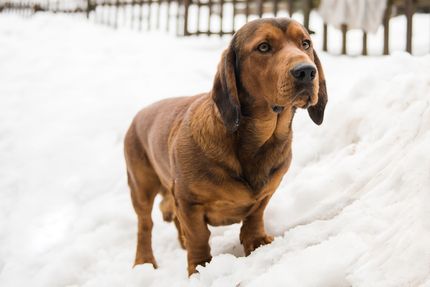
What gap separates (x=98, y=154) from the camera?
5082 millimetres

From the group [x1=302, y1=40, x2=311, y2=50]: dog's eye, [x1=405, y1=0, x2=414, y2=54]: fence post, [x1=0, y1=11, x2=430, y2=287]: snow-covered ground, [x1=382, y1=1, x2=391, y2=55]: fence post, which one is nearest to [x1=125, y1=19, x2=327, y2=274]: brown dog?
[x1=302, y1=40, x2=311, y2=50]: dog's eye

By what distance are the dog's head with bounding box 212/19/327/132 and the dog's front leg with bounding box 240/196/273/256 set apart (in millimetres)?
630

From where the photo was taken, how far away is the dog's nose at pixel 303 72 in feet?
7.02

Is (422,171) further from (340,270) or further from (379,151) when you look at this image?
(379,151)

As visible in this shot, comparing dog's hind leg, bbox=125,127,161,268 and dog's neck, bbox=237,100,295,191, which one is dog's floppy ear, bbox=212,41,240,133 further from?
dog's hind leg, bbox=125,127,161,268

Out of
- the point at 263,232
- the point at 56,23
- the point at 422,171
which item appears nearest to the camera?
the point at 422,171

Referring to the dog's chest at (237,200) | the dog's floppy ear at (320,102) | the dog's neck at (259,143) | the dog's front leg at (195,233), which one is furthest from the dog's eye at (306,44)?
the dog's front leg at (195,233)

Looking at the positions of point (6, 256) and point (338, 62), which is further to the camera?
point (338, 62)

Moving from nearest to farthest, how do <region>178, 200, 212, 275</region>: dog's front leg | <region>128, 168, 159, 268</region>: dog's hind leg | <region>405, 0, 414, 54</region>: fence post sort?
<region>178, 200, 212, 275</region>: dog's front leg < <region>128, 168, 159, 268</region>: dog's hind leg < <region>405, 0, 414, 54</region>: fence post

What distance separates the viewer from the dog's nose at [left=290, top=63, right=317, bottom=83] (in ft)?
7.02

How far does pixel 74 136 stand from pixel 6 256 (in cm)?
194

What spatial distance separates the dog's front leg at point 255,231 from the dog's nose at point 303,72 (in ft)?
2.83

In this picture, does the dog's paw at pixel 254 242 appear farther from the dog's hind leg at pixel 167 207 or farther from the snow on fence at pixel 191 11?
the snow on fence at pixel 191 11

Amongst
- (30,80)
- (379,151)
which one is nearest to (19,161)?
(30,80)
